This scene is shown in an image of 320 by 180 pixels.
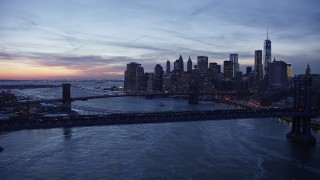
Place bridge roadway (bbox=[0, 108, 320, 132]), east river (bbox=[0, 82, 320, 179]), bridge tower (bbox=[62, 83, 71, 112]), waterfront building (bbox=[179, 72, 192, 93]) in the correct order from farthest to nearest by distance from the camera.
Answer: waterfront building (bbox=[179, 72, 192, 93]) < bridge tower (bbox=[62, 83, 71, 112]) < bridge roadway (bbox=[0, 108, 320, 132]) < east river (bbox=[0, 82, 320, 179])

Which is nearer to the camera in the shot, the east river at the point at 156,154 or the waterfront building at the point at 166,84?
the east river at the point at 156,154

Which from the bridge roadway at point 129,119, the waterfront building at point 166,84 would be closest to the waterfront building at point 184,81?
the waterfront building at point 166,84

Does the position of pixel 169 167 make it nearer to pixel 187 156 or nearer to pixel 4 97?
pixel 187 156

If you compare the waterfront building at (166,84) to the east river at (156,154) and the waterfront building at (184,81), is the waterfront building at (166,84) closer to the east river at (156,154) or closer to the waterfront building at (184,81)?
the waterfront building at (184,81)

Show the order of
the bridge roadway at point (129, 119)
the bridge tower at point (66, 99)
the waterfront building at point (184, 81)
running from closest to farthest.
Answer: the bridge roadway at point (129, 119), the bridge tower at point (66, 99), the waterfront building at point (184, 81)

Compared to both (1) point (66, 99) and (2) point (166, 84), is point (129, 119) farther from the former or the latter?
(2) point (166, 84)

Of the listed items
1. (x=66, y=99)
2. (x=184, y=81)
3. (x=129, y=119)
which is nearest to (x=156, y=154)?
(x=129, y=119)

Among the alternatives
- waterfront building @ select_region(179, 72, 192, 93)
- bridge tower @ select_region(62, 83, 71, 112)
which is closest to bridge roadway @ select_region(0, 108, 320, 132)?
bridge tower @ select_region(62, 83, 71, 112)

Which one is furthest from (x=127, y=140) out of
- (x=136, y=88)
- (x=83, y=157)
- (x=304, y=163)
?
(x=136, y=88)

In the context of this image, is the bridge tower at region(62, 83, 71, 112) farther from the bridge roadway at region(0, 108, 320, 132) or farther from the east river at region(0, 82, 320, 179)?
the bridge roadway at region(0, 108, 320, 132)
